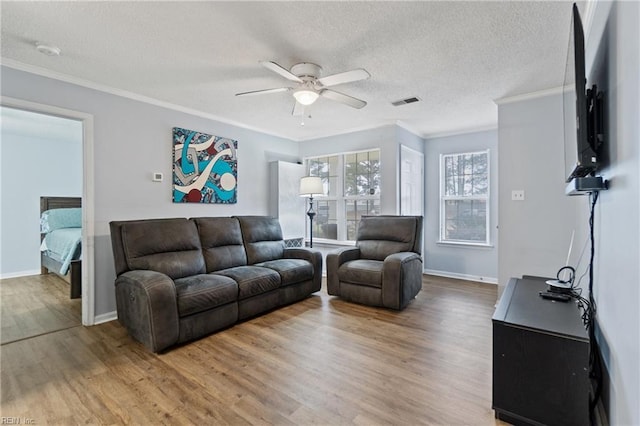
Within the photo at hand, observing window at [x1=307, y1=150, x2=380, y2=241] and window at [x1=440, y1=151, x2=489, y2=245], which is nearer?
window at [x1=440, y1=151, x2=489, y2=245]

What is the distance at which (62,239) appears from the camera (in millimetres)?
4285

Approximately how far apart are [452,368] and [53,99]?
13.7 feet

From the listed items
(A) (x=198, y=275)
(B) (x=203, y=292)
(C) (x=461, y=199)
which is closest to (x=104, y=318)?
(A) (x=198, y=275)

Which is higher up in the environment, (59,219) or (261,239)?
(59,219)

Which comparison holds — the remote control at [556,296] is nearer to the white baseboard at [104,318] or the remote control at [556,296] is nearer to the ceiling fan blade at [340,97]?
the ceiling fan blade at [340,97]

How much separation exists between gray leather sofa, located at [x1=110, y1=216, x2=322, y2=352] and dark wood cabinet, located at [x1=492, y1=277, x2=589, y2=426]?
7.24ft

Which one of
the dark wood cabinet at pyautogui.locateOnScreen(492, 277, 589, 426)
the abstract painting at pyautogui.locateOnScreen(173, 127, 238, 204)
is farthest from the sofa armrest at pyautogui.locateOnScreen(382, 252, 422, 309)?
the abstract painting at pyautogui.locateOnScreen(173, 127, 238, 204)

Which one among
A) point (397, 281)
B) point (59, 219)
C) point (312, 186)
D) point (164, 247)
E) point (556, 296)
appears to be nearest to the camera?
point (556, 296)

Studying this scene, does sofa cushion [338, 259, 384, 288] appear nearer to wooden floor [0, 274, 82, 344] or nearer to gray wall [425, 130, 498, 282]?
gray wall [425, 130, 498, 282]

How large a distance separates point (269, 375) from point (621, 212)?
2105 mm

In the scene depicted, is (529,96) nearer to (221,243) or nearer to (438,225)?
(438,225)

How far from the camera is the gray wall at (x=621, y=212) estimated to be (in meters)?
0.98

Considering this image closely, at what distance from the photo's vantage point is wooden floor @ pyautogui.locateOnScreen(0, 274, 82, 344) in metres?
2.84

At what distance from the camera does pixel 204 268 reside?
3.20 metres
